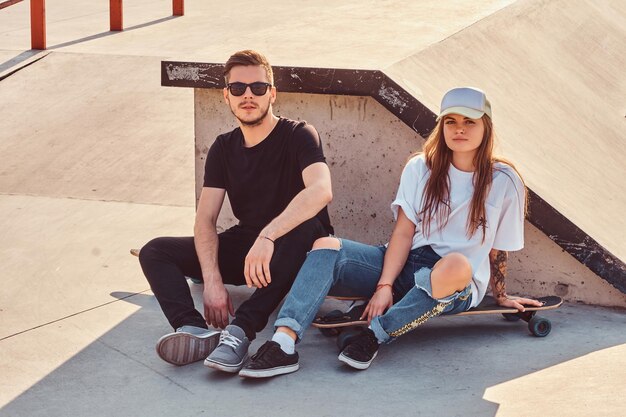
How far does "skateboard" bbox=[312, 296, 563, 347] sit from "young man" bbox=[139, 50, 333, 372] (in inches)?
10.1

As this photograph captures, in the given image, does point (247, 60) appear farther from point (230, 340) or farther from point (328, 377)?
point (328, 377)

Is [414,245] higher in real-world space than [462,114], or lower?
lower

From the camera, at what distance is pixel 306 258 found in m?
4.43

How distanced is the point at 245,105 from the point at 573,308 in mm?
1854

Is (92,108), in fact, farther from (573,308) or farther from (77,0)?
(77,0)

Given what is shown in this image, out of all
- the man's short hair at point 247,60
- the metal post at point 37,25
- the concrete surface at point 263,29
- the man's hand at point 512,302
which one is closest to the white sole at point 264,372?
the man's hand at point 512,302

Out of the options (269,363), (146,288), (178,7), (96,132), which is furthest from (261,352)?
(178,7)

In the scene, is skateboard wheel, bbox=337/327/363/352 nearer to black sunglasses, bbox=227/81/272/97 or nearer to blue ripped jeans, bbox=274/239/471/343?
blue ripped jeans, bbox=274/239/471/343

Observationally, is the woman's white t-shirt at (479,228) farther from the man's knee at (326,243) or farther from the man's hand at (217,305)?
the man's hand at (217,305)

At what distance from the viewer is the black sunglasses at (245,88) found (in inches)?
182

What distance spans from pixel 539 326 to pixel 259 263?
128 cm

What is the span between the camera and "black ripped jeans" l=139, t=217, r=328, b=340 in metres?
4.39

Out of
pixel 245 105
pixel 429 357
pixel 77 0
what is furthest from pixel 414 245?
pixel 77 0

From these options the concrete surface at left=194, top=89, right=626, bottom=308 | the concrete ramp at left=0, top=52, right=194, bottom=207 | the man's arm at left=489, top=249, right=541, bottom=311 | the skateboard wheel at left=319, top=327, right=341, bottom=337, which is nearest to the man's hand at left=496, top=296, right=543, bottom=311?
the man's arm at left=489, top=249, right=541, bottom=311
